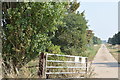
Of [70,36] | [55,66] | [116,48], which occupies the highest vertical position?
[70,36]

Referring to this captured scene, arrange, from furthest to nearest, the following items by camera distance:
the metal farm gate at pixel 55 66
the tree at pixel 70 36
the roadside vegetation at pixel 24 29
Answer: the tree at pixel 70 36 < the metal farm gate at pixel 55 66 < the roadside vegetation at pixel 24 29

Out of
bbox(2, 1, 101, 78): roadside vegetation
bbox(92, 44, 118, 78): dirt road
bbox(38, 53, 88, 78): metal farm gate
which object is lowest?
bbox(92, 44, 118, 78): dirt road

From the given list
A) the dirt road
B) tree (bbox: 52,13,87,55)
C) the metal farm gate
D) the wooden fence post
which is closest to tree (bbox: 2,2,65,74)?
the wooden fence post

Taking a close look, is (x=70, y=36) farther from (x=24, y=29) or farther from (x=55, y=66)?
(x=24, y=29)

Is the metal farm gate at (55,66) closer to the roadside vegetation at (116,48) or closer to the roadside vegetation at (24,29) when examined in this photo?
the roadside vegetation at (24,29)

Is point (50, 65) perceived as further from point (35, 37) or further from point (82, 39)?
point (82, 39)

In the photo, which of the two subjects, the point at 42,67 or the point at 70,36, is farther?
the point at 70,36

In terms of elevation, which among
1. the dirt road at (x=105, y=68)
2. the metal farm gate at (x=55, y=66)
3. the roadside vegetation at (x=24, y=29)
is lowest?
the dirt road at (x=105, y=68)

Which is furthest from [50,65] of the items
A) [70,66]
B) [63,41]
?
[63,41]

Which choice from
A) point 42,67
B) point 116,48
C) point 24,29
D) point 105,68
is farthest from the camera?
point 116,48

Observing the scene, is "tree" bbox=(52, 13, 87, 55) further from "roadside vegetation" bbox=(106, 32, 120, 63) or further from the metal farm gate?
"roadside vegetation" bbox=(106, 32, 120, 63)

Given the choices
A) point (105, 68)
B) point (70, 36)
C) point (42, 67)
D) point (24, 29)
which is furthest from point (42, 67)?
point (105, 68)

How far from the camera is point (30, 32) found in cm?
863

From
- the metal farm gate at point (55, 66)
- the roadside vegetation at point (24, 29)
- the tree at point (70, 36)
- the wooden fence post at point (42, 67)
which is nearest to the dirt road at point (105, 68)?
the metal farm gate at point (55, 66)
